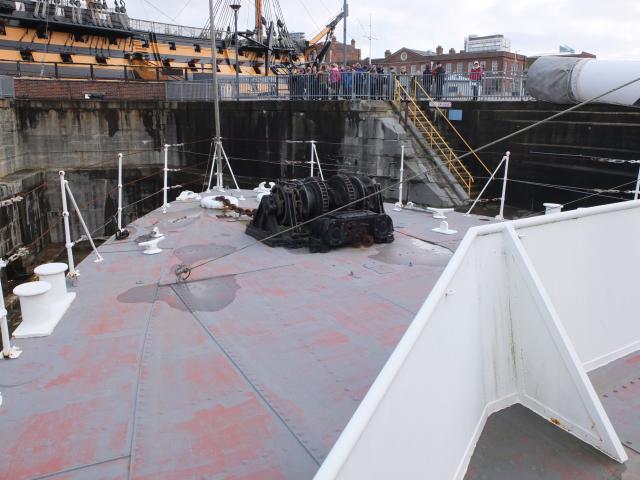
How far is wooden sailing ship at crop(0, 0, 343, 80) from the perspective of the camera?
25.5 m

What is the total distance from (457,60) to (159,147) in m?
36.0

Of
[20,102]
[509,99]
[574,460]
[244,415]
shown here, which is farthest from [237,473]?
[20,102]

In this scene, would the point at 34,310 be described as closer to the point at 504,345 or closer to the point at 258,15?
the point at 504,345

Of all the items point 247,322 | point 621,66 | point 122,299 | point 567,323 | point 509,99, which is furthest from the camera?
point 509,99

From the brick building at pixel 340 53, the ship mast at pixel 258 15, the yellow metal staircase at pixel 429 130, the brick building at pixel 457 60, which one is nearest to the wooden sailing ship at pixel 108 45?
the ship mast at pixel 258 15

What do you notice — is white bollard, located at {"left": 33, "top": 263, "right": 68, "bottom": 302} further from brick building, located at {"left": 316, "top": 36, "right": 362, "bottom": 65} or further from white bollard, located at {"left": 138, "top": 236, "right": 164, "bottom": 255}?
brick building, located at {"left": 316, "top": 36, "right": 362, "bottom": 65}

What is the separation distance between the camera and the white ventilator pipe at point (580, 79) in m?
8.24

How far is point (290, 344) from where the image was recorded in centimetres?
404

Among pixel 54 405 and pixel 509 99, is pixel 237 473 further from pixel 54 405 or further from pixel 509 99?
pixel 509 99

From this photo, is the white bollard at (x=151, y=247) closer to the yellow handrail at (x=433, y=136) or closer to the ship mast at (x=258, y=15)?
the yellow handrail at (x=433, y=136)

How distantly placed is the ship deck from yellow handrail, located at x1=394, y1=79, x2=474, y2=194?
26.4ft

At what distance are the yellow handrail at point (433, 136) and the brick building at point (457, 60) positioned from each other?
25.6 m

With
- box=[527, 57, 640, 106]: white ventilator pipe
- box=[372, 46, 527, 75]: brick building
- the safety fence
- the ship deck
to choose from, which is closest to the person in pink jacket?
box=[527, 57, 640, 106]: white ventilator pipe

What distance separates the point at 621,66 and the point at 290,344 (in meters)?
7.78
